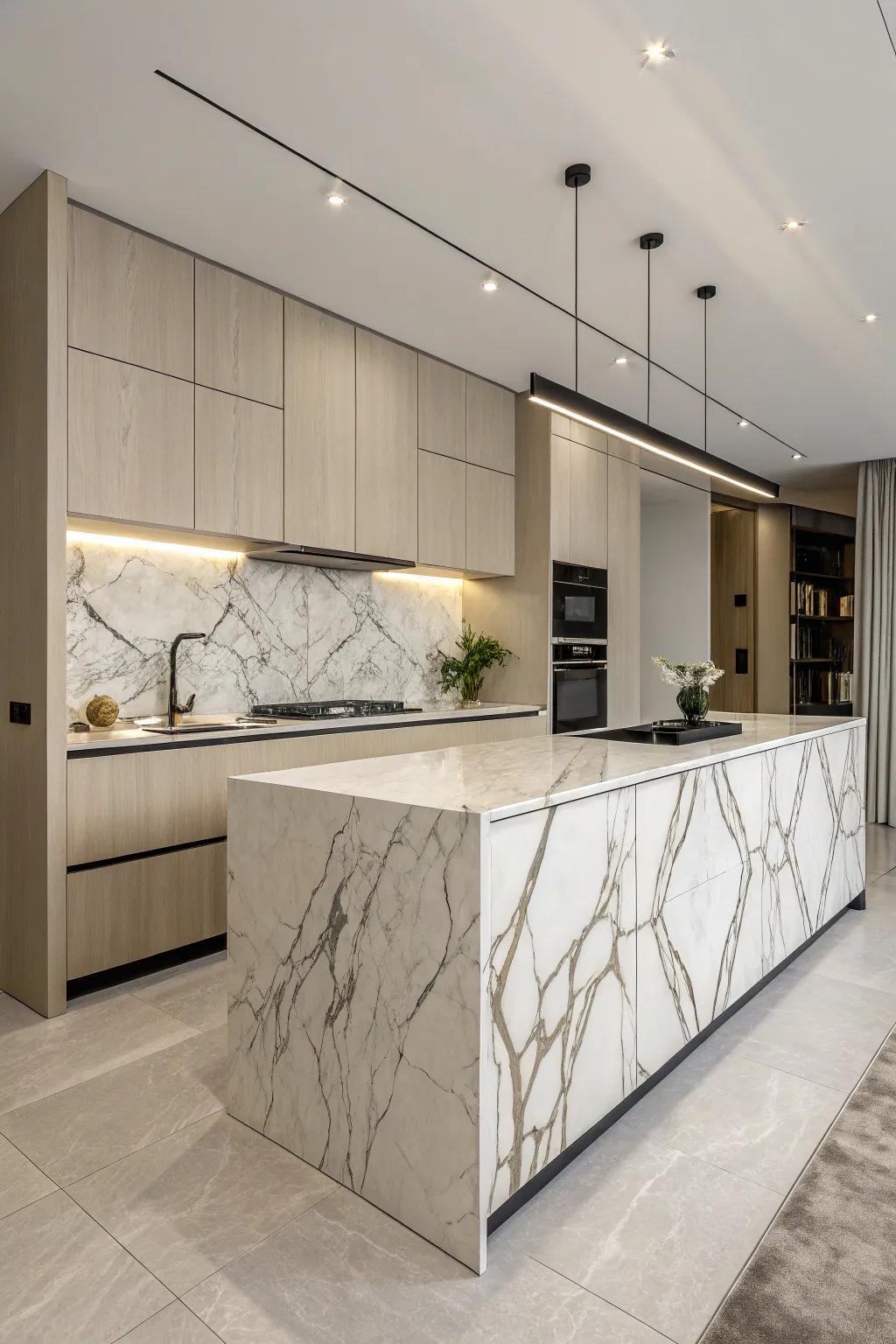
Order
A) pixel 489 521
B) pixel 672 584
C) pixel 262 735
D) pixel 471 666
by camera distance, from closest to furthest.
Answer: pixel 262 735 → pixel 489 521 → pixel 471 666 → pixel 672 584

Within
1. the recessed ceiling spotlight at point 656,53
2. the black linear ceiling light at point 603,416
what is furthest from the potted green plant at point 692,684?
the recessed ceiling spotlight at point 656,53

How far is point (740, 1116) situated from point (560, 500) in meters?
3.54

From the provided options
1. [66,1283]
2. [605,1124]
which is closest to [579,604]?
[605,1124]

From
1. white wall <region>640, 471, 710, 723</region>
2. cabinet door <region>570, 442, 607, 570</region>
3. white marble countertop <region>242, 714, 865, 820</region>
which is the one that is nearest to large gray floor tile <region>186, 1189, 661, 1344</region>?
white marble countertop <region>242, 714, 865, 820</region>

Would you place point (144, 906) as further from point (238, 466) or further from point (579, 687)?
point (579, 687)

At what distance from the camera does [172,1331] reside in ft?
4.65

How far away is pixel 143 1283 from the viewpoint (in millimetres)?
1528

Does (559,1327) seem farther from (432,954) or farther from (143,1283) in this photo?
(143,1283)

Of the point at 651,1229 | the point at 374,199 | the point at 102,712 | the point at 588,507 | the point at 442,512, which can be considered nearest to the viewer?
the point at 651,1229

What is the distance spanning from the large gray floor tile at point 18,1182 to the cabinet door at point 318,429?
94.4 inches

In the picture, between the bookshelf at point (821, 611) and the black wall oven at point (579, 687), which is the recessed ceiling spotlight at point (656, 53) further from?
the bookshelf at point (821, 611)

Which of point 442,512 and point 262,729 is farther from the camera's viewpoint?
point 442,512

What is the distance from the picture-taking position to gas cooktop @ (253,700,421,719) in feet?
12.1

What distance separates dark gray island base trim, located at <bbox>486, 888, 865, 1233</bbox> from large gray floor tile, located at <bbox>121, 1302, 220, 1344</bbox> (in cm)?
55
